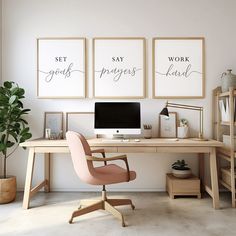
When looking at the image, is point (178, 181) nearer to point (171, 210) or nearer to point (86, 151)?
point (171, 210)

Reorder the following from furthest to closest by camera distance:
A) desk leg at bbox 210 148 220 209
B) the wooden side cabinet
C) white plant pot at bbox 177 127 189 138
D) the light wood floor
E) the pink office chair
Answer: white plant pot at bbox 177 127 189 138
the wooden side cabinet
desk leg at bbox 210 148 220 209
the pink office chair
the light wood floor

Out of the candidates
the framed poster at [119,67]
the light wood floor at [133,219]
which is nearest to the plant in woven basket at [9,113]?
the light wood floor at [133,219]

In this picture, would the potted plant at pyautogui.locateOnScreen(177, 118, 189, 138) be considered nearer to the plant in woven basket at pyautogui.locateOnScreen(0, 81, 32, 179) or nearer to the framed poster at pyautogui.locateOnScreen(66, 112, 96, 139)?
the framed poster at pyautogui.locateOnScreen(66, 112, 96, 139)

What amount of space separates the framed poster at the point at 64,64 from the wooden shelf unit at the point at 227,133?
178 cm

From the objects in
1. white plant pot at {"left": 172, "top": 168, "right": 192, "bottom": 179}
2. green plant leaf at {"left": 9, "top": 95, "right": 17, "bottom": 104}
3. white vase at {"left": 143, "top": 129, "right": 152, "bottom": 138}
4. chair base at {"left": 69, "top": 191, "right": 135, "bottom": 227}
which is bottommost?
chair base at {"left": 69, "top": 191, "right": 135, "bottom": 227}

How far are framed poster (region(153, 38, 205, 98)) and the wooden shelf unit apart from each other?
0.81 feet

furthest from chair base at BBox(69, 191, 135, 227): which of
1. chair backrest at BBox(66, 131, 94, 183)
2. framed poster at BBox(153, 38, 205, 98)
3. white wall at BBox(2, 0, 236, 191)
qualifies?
framed poster at BBox(153, 38, 205, 98)

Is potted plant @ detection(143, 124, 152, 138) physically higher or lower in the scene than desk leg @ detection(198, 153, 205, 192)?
higher

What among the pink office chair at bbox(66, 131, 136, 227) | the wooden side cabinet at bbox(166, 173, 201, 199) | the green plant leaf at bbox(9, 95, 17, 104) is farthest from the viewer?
the wooden side cabinet at bbox(166, 173, 201, 199)

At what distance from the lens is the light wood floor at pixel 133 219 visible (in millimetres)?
2256

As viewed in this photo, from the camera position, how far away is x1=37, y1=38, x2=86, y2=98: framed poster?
3414mm

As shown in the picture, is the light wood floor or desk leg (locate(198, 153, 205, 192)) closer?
the light wood floor

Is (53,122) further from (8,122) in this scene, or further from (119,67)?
(119,67)

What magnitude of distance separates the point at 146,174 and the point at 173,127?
2.41 ft
